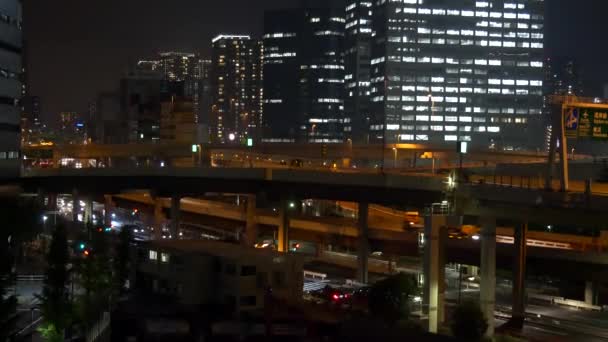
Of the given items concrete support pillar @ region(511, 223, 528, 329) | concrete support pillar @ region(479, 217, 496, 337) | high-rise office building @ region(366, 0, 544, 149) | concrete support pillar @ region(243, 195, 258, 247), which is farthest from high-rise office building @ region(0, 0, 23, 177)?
high-rise office building @ region(366, 0, 544, 149)

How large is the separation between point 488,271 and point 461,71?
488ft

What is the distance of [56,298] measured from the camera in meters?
37.4

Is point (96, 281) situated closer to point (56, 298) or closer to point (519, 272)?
point (56, 298)

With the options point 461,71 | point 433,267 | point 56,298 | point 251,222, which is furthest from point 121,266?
point 461,71

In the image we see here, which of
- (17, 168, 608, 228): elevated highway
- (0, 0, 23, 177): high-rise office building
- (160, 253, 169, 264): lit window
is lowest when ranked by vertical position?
(160, 253, 169, 264): lit window

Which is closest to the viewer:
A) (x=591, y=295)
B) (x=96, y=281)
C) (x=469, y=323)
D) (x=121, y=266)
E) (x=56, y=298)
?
(x=469, y=323)

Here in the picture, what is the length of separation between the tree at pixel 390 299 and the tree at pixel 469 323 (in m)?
3.92

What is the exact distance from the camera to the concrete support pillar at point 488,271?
4259cm

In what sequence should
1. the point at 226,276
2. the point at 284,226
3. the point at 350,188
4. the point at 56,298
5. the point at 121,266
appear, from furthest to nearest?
the point at 284,226, the point at 350,188, the point at 121,266, the point at 226,276, the point at 56,298

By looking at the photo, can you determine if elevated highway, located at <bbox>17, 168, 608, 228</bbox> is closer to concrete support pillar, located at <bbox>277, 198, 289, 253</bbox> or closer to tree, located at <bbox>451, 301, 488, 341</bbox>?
concrete support pillar, located at <bbox>277, 198, 289, 253</bbox>

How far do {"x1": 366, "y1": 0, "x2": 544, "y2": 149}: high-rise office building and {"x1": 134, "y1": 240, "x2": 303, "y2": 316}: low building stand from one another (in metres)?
135

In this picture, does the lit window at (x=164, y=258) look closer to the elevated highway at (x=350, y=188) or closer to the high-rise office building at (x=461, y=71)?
the elevated highway at (x=350, y=188)

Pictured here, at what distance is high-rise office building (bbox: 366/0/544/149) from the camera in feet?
602

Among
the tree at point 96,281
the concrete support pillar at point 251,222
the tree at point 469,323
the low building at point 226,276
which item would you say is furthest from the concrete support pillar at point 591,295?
the concrete support pillar at point 251,222
